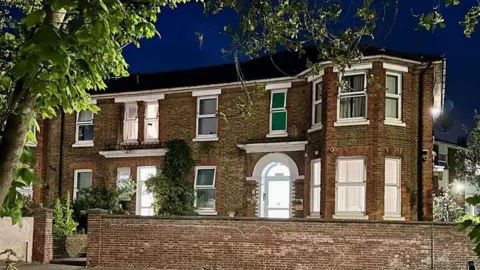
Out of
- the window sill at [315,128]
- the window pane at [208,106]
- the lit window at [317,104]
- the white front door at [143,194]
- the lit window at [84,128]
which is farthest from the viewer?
the lit window at [84,128]

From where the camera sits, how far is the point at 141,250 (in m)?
20.0

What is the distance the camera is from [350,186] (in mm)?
21812

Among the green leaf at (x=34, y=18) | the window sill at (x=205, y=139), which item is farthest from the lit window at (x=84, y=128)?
the green leaf at (x=34, y=18)

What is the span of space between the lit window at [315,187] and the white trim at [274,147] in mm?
1157

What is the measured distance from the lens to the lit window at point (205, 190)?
26219 millimetres

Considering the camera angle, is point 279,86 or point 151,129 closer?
point 279,86

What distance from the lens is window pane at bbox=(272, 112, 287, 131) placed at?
25081 mm

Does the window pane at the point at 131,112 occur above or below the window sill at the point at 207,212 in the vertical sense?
above

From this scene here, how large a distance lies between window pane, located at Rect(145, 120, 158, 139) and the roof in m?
1.44

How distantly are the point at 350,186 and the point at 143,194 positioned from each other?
9.31 metres

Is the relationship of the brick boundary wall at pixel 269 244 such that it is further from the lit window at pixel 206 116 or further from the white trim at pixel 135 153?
the lit window at pixel 206 116

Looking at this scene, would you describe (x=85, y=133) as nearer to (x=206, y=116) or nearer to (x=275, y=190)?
(x=206, y=116)

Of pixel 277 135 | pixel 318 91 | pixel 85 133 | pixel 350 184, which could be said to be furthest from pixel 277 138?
pixel 85 133

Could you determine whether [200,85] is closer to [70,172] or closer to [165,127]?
[165,127]
